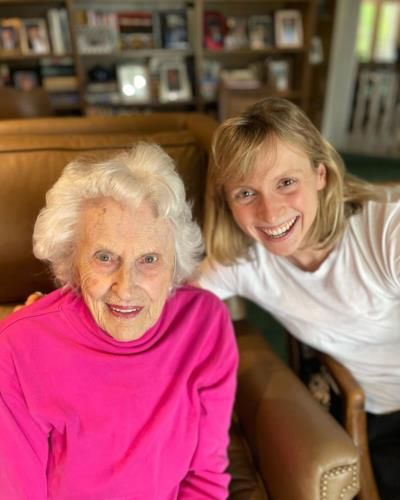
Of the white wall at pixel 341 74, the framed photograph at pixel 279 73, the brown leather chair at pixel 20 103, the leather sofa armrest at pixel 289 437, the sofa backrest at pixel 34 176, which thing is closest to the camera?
the leather sofa armrest at pixel 289 437

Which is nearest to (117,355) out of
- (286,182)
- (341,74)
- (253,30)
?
(286,182)

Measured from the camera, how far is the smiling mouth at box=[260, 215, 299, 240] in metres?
1.12

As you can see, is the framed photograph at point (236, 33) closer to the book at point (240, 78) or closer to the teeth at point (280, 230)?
the book at point (240, 78)

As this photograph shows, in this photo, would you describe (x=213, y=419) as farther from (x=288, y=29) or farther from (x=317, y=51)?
(x=317, y=51)

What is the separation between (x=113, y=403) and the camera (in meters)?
0.99

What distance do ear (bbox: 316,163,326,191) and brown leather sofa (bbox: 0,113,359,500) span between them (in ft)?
1.27

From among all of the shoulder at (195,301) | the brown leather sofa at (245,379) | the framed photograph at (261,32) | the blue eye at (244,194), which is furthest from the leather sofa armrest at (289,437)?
the framed photograph at (261,32)

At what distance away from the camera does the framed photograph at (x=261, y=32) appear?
4035mm

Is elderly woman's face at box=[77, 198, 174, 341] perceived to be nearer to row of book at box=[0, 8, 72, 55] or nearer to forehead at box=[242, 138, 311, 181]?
forehead at box=[242, 138, 311, 181]

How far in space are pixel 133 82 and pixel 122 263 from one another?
3592 millimetres

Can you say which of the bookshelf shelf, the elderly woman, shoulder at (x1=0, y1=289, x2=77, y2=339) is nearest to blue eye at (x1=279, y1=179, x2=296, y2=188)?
the elderly woman

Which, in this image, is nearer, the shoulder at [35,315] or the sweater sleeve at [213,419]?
the shoulder at [35,315]

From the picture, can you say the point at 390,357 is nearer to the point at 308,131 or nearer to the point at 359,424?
the point at 359,424

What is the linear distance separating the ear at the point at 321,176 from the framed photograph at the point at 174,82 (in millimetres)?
3236
